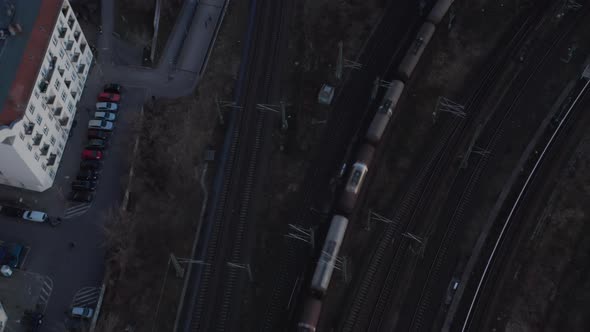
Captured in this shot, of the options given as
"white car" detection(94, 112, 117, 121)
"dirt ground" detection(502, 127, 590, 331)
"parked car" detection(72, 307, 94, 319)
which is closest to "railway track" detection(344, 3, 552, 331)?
"dirt ground" detection(502, 127, 590, 331)

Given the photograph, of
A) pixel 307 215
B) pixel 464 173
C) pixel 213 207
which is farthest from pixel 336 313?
pixel 464 173

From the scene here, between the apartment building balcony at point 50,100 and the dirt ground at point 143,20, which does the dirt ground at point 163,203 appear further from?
the apartment building balcony at point 50,100

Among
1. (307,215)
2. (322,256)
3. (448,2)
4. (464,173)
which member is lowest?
(322,256)

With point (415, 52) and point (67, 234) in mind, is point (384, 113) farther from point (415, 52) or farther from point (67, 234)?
point (67, 234)

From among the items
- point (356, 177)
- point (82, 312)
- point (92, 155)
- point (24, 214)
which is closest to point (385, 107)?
Answer: point (356, 177)

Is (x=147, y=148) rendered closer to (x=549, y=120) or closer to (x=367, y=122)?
(x=367, y=122)

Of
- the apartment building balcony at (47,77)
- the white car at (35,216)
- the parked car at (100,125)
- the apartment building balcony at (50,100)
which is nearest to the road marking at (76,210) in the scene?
the white car at (35,216)
